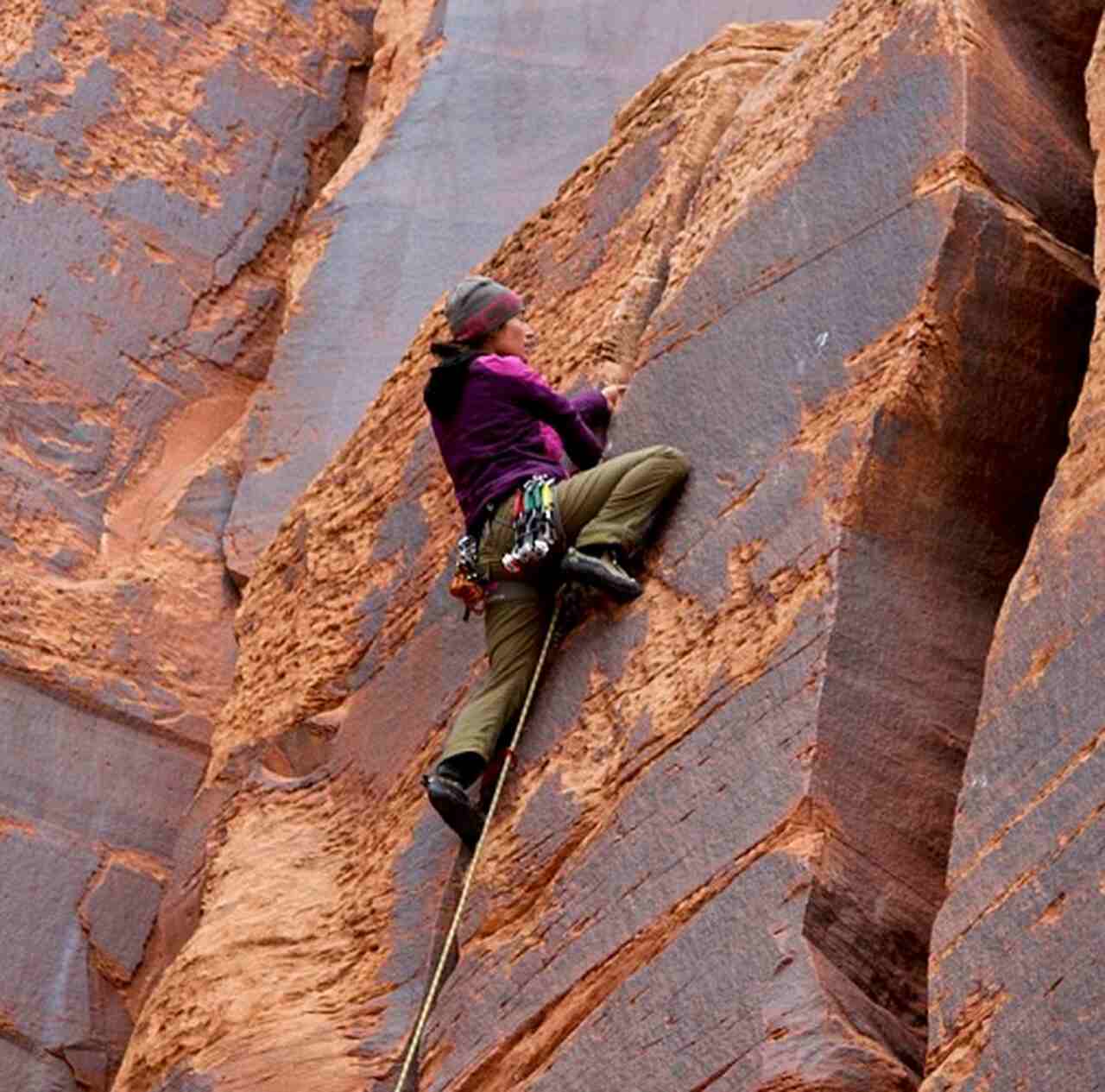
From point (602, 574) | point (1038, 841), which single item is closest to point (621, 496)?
point (602, 574)

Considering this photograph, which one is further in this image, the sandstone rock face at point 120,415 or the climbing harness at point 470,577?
the sandstone rock face at point 120,415

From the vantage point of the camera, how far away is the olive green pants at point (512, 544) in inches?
331

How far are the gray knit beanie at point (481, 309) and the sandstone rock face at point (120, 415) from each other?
2.62m

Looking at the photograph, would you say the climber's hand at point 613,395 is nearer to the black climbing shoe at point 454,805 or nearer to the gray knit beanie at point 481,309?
the gray knit beanie at point 481,309

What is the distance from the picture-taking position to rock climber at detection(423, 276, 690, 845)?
27.5 feet

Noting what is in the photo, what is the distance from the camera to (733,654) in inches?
311

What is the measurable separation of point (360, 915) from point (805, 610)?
180cm

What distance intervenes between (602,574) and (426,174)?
14.3 feet

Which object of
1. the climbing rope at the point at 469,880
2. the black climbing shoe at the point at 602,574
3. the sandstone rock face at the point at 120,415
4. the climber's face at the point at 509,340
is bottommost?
the climbing rope at the point at 469,880

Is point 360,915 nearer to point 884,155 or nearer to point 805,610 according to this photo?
point 805,610

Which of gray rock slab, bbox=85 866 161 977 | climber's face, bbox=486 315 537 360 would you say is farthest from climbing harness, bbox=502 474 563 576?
gray rock slab, bbox=85 866 161 977

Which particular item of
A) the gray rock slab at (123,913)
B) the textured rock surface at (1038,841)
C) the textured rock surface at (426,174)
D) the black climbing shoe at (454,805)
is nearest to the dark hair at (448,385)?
the black climbing shoe at (454,805)

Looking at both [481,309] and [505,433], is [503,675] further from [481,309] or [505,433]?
[481,309]

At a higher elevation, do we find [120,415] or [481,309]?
[120,415]
